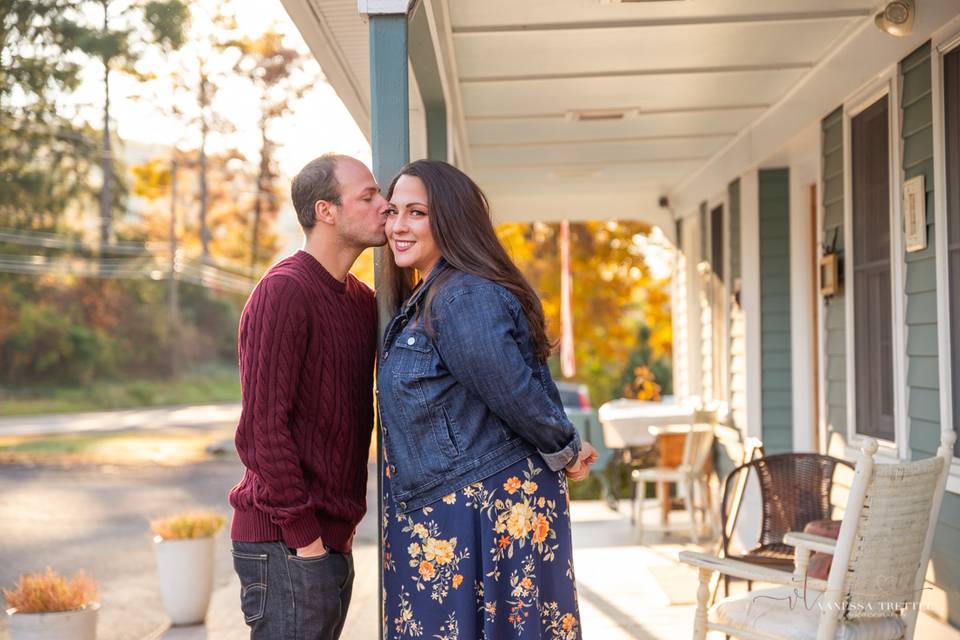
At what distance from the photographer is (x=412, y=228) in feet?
7.71

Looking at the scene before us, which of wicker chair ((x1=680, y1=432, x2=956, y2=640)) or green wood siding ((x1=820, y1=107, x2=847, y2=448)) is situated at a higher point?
green wood siding ((x1=820, y1=107, x2=847, y2=448))

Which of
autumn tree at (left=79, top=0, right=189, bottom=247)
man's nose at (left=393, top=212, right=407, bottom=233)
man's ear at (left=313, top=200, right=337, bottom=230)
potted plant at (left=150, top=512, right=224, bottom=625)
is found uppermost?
autumn tree at (left=79, top=0, right=189, bottom=247)

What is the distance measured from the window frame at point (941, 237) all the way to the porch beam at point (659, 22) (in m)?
0.50

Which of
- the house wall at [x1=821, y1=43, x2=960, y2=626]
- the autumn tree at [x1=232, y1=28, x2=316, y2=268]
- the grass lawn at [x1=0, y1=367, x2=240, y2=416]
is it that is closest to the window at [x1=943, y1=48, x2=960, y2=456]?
the house wall at [x1=821, y1=43, x2=960, y2=626]

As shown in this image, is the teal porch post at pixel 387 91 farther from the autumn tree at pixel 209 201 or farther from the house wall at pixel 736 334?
the autumn tree at pixel 209 201

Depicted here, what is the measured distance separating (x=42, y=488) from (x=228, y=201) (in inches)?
625

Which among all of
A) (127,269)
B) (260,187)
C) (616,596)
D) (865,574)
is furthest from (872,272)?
(127,269)

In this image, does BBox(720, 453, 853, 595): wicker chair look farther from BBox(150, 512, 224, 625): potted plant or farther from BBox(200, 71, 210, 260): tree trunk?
BBox(200, 71, 210, 260): tree trunk

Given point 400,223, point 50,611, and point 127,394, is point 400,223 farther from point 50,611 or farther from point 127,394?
point 127,394

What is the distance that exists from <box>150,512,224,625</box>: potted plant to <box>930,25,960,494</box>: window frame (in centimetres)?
335

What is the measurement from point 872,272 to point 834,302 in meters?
0.63

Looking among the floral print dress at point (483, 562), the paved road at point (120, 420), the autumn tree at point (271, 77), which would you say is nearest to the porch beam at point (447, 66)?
the floral print dress at point (483, 562)

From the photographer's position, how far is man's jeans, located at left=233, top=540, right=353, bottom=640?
233 centimetres

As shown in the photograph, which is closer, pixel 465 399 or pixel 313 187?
pixel 465 399
